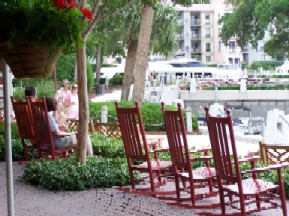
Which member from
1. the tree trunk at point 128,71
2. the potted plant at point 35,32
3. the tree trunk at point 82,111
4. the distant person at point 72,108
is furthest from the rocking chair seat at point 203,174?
the tree trunk at point 128,71

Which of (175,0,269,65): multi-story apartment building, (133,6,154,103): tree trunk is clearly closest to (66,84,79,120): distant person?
(133,6,154,103): tree trunk

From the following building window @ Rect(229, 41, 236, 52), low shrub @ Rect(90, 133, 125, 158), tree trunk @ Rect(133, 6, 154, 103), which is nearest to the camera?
low shrub @ Rect(90, 133, 125, 158)

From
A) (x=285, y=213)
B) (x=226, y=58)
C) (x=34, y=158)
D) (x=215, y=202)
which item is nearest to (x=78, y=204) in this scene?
(x=215, y=202)

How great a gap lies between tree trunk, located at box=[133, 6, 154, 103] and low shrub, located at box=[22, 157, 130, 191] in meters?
14.3

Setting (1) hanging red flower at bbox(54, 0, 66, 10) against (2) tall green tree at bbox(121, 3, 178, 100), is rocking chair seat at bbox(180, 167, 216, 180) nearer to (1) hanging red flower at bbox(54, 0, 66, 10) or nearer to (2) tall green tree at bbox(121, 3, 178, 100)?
(1) hanging red flower at bbox(54, 0, 66, 10)

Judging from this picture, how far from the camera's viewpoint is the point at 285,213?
253 inches

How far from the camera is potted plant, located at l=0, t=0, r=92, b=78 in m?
3.84

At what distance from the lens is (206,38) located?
265 feet

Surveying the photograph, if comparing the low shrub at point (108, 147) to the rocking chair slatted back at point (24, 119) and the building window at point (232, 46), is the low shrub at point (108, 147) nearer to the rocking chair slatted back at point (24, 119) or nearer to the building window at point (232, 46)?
the rocking chair slatted back at point (24, 119)

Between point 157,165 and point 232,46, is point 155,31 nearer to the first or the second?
point 157,165

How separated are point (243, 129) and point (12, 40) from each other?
69.9ft

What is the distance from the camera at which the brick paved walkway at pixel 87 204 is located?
695cm

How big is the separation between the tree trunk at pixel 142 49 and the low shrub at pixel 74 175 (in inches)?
565

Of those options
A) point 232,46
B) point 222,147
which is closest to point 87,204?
point 222,147
